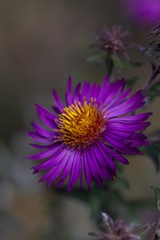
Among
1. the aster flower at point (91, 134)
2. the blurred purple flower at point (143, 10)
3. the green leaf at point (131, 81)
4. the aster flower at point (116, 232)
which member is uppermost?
the blurred purple flower at point (143, 10)

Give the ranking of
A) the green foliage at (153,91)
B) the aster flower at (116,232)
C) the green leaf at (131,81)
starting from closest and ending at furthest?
the aster flower at (116,232)
the green foliage at (153,91)
the green leaf at (131,81)

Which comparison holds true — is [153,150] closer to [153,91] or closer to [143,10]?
[153,91]

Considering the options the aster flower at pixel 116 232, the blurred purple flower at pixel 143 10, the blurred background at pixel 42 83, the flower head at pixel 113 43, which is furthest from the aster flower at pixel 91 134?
the blurred purple flower at pixel 143 10

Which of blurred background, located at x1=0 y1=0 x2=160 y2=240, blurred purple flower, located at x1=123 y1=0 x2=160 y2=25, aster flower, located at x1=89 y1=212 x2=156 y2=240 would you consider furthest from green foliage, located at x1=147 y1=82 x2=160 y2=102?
blurred purple flower, located at x1=123 y1=0 x2=160 y2=25

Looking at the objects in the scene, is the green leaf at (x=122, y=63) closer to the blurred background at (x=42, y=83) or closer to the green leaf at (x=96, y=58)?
the green leaf at (x=96, y=58)

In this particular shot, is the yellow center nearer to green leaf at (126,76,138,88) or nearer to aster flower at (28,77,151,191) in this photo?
aster flower at (28,77,151,191)

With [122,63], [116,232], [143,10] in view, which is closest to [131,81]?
[122,63]

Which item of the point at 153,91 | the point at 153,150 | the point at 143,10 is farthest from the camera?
the point at 143,10

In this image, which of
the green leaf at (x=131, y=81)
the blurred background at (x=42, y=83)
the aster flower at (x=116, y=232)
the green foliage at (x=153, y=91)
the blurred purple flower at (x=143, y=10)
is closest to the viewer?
the aster flower at (x=116, y=232)
